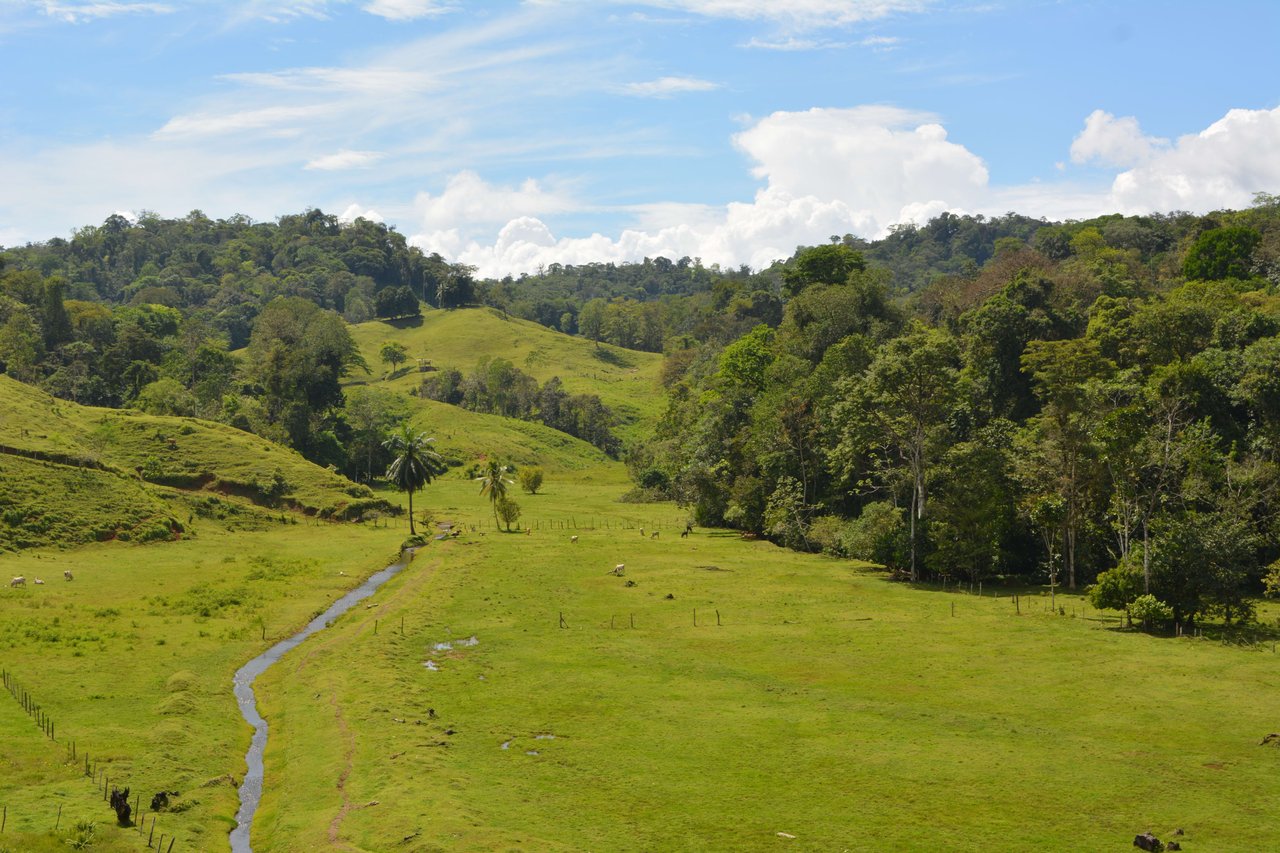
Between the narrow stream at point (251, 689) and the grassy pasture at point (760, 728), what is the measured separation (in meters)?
0.75

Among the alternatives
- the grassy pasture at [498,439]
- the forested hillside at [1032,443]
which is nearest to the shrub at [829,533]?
the forested hillside at [1032,443]

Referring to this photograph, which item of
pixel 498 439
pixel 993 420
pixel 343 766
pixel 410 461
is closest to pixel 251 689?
pixel 343 766

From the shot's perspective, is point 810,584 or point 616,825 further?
point 810,584

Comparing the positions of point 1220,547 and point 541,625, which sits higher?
point 1220,547

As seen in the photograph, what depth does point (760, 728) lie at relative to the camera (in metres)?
43.9

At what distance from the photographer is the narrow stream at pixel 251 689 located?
37125mm

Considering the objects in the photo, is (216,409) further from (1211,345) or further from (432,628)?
(1211,345)

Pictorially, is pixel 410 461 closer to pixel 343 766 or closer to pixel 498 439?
pixel 343 766

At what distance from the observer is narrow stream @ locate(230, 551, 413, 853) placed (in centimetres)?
3712

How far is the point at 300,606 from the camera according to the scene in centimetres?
7044

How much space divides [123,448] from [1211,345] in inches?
4319

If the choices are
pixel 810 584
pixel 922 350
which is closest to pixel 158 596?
pixel 810 584

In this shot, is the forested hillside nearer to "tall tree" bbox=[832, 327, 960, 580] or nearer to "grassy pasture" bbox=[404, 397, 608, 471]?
"tall tree" bbox=[832, 327, 960, 580]

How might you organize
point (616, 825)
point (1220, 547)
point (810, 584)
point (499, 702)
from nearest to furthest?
1. point (616, 825)
2. point (499, 702)
3. point (1220, 547)
4. point (810, 584)
